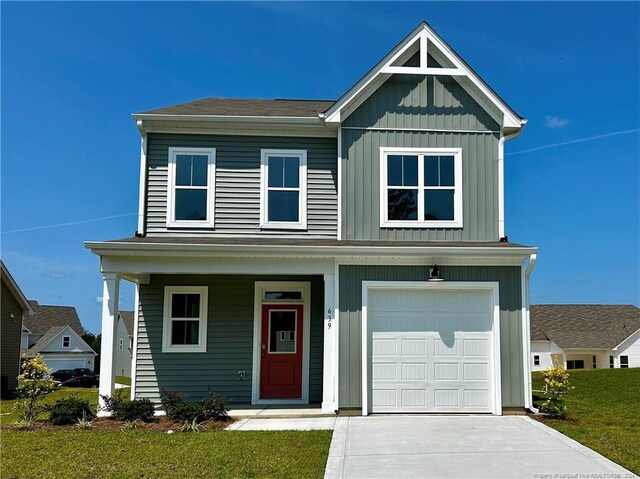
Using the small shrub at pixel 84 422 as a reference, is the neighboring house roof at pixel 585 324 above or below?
above

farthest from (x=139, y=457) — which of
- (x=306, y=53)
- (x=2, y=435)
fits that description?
(x=306, y=53)

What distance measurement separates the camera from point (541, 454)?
7.55 meters

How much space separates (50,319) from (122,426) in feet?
137

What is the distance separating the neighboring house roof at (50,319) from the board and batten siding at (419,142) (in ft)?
128

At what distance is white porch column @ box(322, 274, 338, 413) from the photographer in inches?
413

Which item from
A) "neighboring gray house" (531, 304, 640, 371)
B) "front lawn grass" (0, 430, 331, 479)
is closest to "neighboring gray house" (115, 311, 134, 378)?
"neighboring gray house" (531, 304, 640, 371)

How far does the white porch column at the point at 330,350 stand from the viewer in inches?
413

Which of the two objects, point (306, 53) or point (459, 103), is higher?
point (306, 53)

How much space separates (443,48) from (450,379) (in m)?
6.79

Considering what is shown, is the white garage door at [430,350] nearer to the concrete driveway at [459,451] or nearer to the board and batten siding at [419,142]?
the concrete driveway at [459,451]

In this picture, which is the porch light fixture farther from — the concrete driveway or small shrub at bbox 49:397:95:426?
small shrub at bbox 49:397:95:426

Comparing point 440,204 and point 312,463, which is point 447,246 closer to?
point 440,204

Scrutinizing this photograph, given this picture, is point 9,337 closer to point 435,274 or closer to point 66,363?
point 435,274

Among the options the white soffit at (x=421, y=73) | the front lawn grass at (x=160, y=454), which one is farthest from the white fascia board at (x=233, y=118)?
the front lawn grass at (x=160, y=454)
